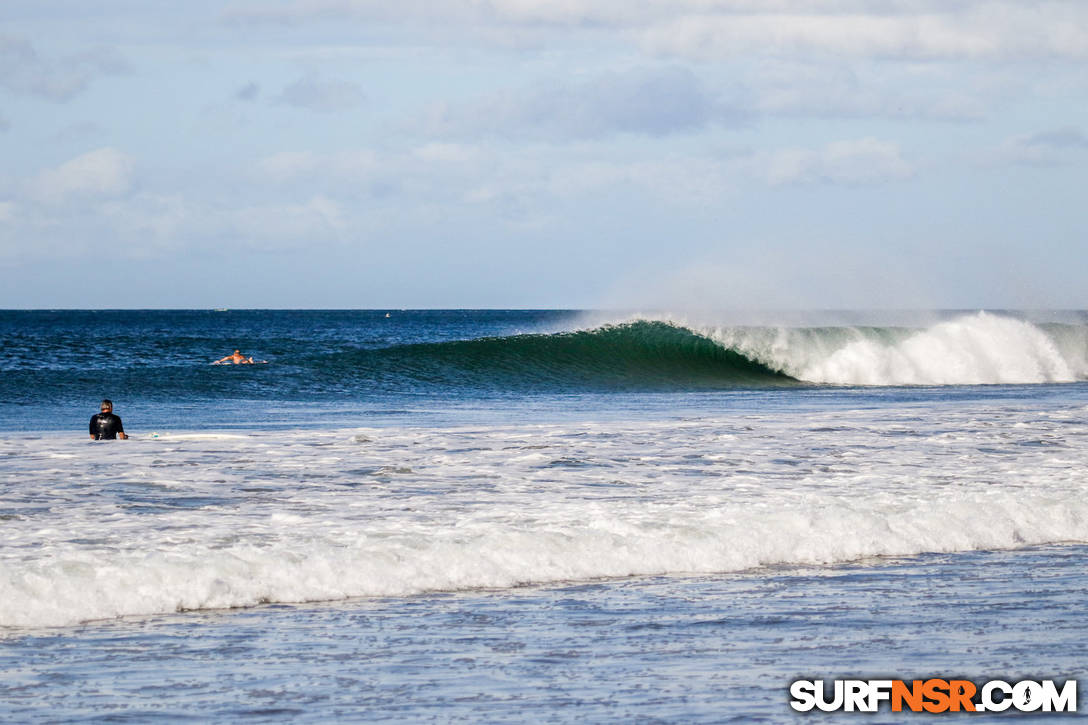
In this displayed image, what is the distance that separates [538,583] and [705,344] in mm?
→ 27616

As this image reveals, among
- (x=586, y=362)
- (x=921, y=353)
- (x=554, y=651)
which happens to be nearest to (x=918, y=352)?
(x=921, y=353)

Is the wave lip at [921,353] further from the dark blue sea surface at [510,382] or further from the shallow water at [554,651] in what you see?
the shallow water at [554,651]

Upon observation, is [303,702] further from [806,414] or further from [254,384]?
[254,384]

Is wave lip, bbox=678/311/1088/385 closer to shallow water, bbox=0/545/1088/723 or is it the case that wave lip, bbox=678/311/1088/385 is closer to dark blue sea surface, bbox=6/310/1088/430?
dark blue sea surface, bbox=6/310/1088/430

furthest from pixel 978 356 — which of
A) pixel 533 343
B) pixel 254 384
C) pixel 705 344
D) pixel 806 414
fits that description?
pixel 254 384

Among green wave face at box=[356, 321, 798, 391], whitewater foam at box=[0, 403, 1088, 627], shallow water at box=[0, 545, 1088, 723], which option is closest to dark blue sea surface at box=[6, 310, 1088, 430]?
green wave face at box=[356, 321, 798, 391]

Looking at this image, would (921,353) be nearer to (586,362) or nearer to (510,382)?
(586,362)

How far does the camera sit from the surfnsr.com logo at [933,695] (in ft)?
15.7

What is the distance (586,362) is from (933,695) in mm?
27008

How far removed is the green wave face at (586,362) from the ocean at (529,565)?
11187 millimetres

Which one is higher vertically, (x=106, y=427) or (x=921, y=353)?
(x=921, y=353)

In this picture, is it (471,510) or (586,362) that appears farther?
(586,362)

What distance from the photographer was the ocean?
5070 millimetres

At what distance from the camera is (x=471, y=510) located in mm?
9008
